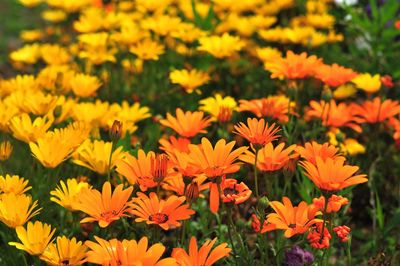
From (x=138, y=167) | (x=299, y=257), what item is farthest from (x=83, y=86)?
(x=299, y=257)

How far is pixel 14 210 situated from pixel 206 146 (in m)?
0.54

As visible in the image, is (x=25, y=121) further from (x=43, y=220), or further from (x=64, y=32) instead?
(x=64, y=32)

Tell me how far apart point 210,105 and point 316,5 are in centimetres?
174

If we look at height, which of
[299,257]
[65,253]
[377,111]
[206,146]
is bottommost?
[299,257]

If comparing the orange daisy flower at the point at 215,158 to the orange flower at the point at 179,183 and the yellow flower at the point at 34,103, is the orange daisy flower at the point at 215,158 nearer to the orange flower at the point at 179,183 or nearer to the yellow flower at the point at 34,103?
the orange flower at the point at 179,183

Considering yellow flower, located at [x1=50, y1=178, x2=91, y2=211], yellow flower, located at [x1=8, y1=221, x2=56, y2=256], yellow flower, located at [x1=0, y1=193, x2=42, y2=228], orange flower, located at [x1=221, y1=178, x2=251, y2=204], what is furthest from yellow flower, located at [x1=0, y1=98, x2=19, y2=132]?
orange flower, located at [x1=221, y1=178, x2=251, y2=204]

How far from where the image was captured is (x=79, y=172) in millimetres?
2434

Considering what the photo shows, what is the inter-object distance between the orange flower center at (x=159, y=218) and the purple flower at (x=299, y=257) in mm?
500

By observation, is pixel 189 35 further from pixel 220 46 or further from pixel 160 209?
pixel 160 209

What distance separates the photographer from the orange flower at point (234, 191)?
1702 millimetres

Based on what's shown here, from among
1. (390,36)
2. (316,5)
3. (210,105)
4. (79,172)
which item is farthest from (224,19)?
(79,172)

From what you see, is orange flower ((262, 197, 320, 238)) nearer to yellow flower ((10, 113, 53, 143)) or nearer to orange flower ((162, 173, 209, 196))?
orange flower ((162, 173, 209, 196))

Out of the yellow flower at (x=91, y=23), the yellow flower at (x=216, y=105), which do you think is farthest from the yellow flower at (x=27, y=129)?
the yellow flower at (x=91, y=23)

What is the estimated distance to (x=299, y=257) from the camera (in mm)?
1957
